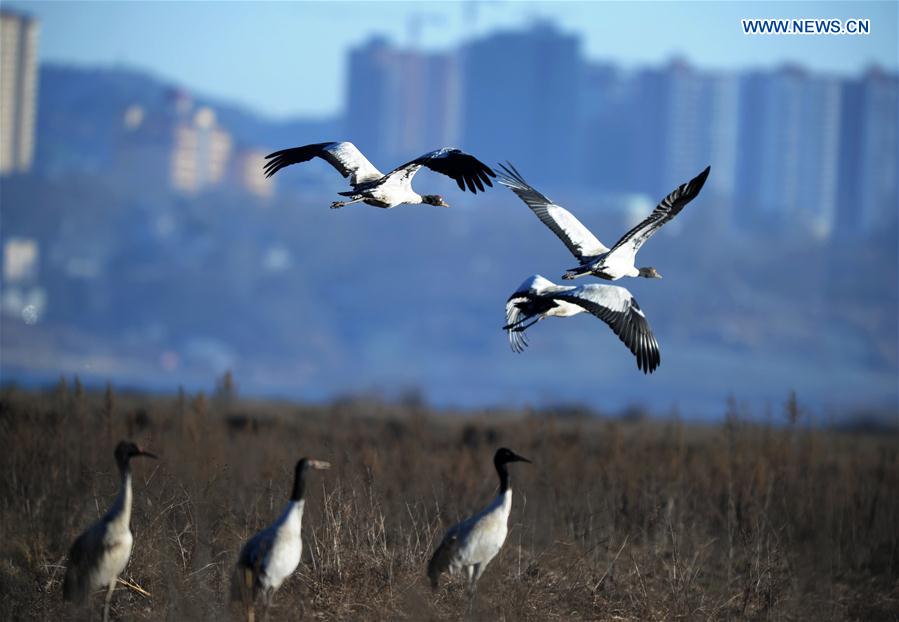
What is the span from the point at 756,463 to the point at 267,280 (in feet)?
543

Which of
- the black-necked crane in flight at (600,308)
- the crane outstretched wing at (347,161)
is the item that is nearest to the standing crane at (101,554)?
the black-necked crane in flight at (600,308)

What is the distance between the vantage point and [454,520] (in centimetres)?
1553

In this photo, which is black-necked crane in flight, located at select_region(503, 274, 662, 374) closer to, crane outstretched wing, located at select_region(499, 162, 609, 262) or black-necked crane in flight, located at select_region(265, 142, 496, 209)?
crane outstretched wing, located at select_region(499, 162, 609, 262)

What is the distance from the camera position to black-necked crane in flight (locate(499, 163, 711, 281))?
12289 millimetres

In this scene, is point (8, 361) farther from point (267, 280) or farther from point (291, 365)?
point (267, 280)

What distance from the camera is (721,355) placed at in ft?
536

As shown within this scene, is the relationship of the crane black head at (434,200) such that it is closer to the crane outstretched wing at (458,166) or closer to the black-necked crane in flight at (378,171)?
the black-necked crane in flight at (378,171)

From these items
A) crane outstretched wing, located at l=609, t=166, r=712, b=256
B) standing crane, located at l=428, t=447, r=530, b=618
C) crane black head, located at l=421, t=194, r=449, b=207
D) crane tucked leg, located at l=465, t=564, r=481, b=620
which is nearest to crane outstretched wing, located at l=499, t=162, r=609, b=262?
crane outstretched wing, located at l=609, t=166, r=712, b=256

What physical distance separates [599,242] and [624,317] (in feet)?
6.58

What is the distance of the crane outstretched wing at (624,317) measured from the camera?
1220cm

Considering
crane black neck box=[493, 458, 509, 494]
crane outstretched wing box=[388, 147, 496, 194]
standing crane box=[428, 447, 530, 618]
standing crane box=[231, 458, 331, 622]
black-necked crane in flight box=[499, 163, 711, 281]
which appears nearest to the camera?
standing crane box=[231, 458, 331, 622]

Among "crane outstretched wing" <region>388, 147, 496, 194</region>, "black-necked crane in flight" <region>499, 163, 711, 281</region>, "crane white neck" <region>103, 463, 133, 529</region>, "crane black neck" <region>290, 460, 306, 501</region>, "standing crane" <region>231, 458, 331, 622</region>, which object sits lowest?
"standing crane" <region>231, 458, 331, 622</region>

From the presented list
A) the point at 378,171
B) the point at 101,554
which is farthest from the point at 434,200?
the point at 101,554

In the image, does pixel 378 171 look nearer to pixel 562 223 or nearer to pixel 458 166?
pixel 458 166
